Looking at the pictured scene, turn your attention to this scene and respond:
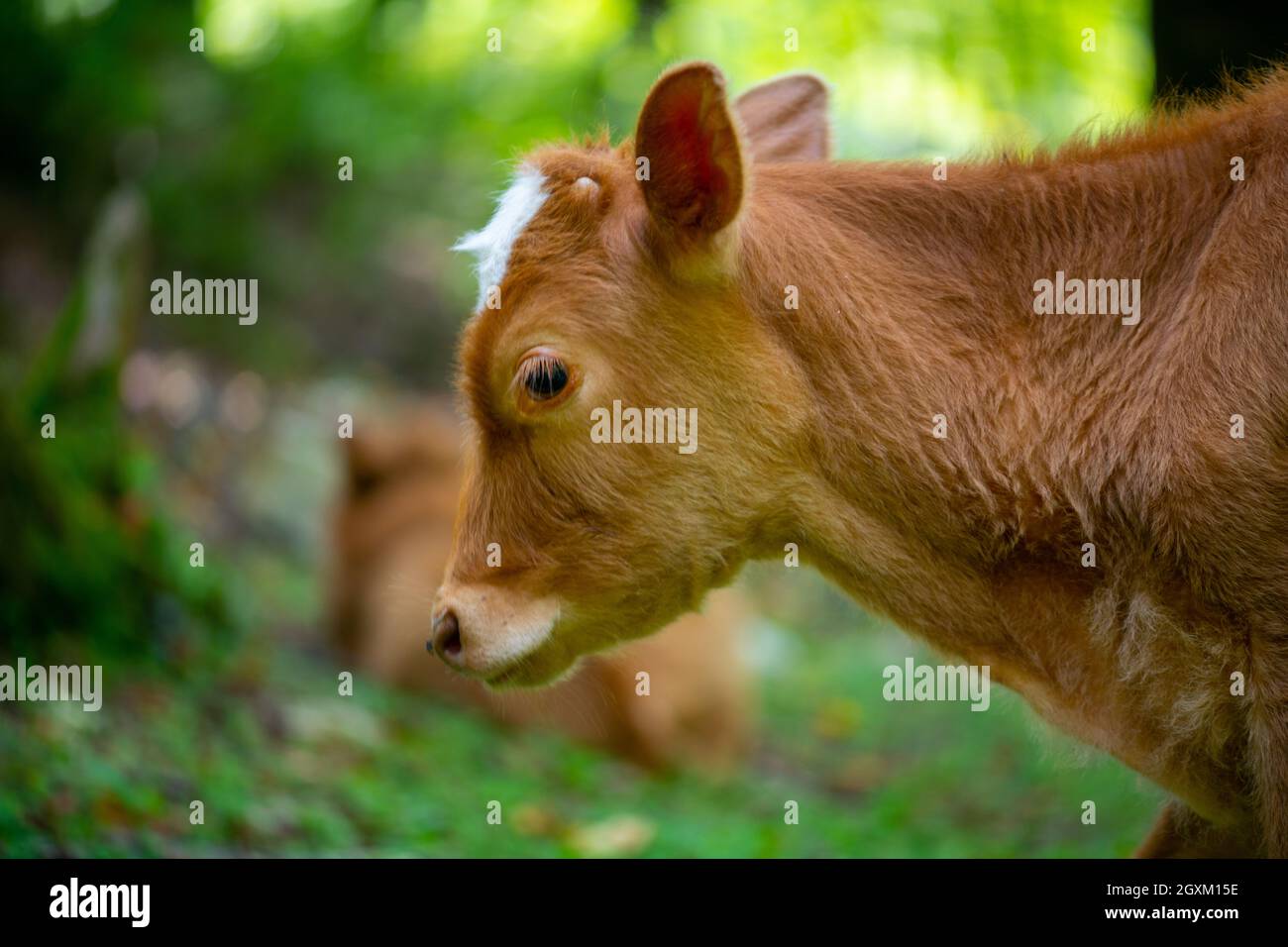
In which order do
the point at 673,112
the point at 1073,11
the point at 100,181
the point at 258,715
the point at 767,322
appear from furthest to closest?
the point at 100,181 < the point at 1073,11 < the point at 258,715 < the point at 767,322 < the point at 673,112

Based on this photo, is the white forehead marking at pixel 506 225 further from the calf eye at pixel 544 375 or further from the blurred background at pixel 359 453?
the blurred background at pixel 359 453

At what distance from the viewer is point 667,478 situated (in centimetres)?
353

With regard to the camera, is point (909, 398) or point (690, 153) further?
point (909, 398)

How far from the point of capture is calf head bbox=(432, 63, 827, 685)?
3496mm

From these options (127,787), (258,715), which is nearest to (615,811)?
(258,715)

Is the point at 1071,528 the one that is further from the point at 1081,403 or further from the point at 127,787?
the point at 127,787

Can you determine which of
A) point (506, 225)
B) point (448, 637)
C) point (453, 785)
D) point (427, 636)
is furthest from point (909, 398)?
point (427, 636)

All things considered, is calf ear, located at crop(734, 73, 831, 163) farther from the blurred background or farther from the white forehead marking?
the white forehead marking

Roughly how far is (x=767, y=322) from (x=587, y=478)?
739 millimetres

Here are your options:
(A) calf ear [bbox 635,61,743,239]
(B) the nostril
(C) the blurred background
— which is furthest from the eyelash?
(C) the blurred background

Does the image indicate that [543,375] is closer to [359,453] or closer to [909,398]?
[909,398]

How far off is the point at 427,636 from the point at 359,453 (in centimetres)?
343

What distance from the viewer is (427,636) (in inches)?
292

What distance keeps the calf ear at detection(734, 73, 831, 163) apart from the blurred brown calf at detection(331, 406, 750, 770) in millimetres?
3257
